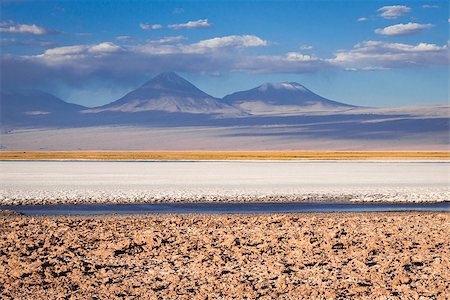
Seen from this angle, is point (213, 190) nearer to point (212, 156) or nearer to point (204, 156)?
point (204, 156)

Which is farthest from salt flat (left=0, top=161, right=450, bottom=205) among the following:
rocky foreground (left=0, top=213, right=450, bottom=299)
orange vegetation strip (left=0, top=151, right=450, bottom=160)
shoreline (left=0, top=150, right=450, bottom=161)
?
orange vegetation strip (left=0, top=151, right=450, bottom=160)

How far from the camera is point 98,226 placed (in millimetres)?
14211

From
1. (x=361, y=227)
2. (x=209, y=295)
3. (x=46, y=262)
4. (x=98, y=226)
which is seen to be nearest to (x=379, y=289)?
(x=209, y=295)

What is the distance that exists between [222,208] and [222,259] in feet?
28.9

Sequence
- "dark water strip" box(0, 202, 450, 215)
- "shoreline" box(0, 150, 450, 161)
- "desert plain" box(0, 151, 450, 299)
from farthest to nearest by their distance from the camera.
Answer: "shoreline" box(0, 150, 450, 161)
"dark water strip" box(0, 202, 450, 215)
"desert plain" box(0, 151, 450, 299)

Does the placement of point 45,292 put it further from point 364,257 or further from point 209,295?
point 364,257

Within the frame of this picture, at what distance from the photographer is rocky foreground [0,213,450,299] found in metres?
8.66

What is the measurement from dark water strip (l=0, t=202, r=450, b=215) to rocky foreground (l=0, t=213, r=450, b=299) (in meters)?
3.17

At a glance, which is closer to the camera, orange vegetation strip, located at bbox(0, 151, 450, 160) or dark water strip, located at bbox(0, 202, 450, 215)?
dark water strip, located at bbox(0, 202, 450, 215)

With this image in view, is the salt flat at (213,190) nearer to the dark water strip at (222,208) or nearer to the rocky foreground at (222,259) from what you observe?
the dark water strip at (222,208)

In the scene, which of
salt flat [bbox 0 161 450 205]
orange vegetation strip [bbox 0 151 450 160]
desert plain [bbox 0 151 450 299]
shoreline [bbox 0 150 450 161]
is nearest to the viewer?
desert plain [bbox 0 151 450 299]

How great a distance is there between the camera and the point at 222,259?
34.3 feet

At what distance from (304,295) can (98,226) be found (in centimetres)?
685

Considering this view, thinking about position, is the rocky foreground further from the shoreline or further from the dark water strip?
the shoreline
